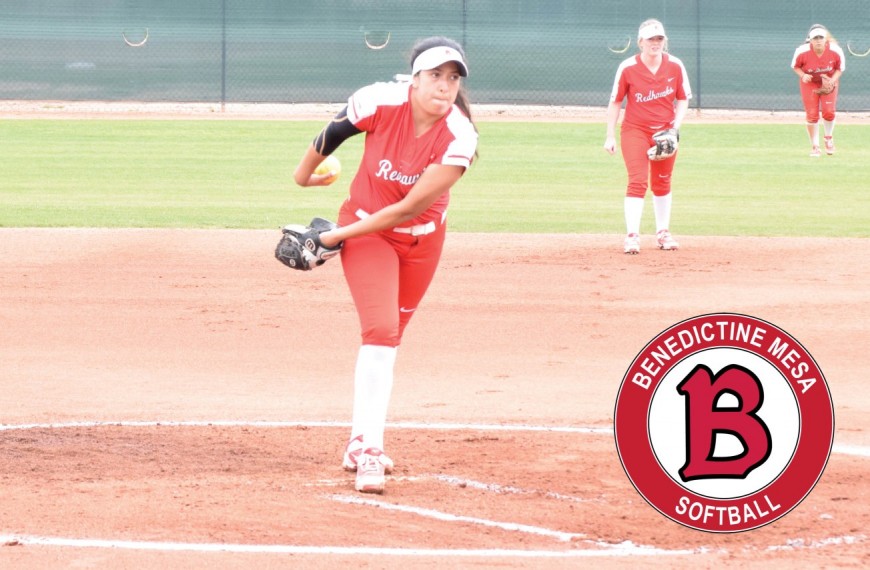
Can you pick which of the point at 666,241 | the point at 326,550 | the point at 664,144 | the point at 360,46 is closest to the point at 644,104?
the point at 664,144

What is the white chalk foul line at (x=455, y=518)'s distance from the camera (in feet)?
16.9

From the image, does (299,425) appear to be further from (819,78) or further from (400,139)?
(819,78)

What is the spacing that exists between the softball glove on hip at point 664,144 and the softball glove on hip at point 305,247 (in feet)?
22.2

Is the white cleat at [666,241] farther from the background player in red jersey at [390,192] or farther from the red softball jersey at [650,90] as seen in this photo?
the background player in red jersey at [390,192]

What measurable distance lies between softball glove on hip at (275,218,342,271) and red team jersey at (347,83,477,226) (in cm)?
32

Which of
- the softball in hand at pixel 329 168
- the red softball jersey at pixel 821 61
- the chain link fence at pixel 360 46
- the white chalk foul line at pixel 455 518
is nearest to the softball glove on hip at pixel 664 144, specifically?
the softball in hand at pixel 329 168

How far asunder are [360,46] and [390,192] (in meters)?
25.3

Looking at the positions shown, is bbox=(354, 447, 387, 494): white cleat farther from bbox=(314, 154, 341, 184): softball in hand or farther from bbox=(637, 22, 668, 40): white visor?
bbox=(637, 22, 668, 40): white visor

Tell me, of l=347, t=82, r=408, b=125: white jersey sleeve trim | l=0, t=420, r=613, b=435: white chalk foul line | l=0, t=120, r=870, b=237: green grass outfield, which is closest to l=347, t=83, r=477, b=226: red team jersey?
l=347, t=82, r=408, b=125: white jersey sleeve trim

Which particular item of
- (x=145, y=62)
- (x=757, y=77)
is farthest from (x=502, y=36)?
(x=145, y=62)

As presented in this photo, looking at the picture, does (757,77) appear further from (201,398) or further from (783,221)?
(201,398)

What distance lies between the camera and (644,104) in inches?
479

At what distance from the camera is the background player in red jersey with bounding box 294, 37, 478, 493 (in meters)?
5.54

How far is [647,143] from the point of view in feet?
40.2
